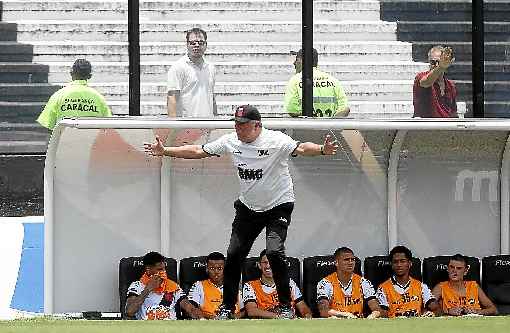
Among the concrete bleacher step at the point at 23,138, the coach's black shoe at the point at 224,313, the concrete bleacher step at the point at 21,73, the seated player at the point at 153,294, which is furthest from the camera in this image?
the concrete bleacher step at the point at 23,138

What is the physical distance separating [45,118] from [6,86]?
471mm

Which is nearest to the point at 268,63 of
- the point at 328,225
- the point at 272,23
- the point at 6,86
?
the point at 272,23

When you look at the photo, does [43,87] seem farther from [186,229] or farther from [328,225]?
[328,225]

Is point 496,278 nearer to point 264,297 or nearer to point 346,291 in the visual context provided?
point 346,291

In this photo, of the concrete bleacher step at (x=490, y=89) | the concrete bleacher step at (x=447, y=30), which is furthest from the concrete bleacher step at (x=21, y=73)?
the concrete bleacher step at (x=490, y=89)

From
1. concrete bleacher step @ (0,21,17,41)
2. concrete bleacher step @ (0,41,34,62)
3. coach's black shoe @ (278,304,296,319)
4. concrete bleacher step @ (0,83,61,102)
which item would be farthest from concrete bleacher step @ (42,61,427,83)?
coach's black shoe @ (278,304,296,319)

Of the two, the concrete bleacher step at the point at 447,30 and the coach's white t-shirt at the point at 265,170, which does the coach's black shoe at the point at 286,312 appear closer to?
the coach's white t-shirt at the point at 265,170

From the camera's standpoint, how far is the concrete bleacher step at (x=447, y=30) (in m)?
13.5

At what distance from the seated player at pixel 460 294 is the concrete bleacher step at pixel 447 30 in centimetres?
197

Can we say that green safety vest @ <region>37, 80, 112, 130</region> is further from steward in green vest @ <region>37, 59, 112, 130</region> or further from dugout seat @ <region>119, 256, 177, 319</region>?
dugout seat @ <region>119, 256, 177, 319</region>

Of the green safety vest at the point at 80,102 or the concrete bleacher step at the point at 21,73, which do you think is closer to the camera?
the green safety vest at the point at 80,102

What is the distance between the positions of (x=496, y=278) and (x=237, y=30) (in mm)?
3250

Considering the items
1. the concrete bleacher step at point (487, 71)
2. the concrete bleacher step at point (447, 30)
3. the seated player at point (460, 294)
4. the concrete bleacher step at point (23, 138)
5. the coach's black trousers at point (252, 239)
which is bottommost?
the seated player at point (460, 294)

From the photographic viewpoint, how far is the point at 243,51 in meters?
13.6
